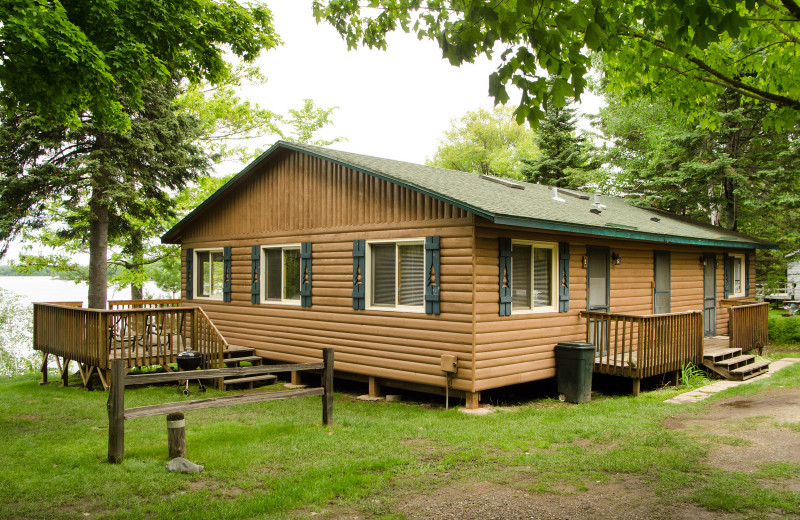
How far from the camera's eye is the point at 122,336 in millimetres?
10438

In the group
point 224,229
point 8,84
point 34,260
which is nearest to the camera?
point 8,84

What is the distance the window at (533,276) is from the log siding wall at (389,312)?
0.20 meters

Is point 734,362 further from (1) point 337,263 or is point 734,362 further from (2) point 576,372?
(1) point 337,263

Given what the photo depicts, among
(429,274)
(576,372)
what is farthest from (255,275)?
(576,372)

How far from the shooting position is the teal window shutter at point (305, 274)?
1159cm

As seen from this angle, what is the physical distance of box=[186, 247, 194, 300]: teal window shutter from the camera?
14.6 metres

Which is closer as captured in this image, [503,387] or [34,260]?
[503,387]

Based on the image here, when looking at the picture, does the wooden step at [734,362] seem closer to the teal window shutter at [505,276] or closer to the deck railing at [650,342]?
the deck railing at [650,342]

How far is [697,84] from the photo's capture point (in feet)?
24.0

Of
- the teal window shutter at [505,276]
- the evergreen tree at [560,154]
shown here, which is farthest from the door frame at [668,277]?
the evergreen tree at [560,154]

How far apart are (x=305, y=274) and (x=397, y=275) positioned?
2437 millimetres

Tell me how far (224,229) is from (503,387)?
299 inches

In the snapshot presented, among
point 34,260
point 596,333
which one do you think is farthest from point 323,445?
point 34,260

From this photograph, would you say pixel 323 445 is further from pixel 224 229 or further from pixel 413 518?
pixel 224 229
